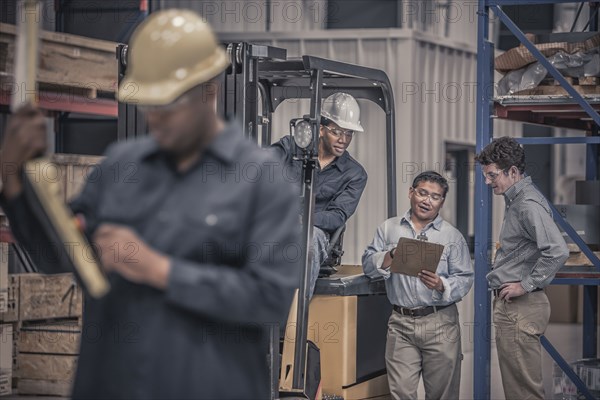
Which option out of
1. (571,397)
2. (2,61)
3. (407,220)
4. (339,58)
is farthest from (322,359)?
(339,58)

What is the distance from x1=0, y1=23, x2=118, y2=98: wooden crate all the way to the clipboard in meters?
4.11

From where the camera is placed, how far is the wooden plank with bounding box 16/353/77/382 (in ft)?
32.9

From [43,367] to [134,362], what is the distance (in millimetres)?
7427

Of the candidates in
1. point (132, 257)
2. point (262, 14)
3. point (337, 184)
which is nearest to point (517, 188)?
point (337, 184)

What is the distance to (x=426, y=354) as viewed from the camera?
816 centimetres

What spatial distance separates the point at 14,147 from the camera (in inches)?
119

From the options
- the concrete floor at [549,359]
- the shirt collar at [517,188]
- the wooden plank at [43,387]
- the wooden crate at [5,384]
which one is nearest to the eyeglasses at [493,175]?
the shirt collar at [517,188]

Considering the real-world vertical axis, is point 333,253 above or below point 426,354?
above

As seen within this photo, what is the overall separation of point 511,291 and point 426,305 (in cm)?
65

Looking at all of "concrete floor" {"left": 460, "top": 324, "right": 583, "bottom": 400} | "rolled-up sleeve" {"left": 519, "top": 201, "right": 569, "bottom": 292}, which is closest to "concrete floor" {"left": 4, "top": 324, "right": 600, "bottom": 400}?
"concrete floor" {"left": 460, "top": 324, "right": 583, "bottom": 400}

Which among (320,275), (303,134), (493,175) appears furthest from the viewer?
(320,275)

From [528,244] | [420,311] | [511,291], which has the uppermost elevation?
[528,244]

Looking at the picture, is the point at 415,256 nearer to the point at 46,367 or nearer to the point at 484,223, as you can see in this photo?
the point at 484,223

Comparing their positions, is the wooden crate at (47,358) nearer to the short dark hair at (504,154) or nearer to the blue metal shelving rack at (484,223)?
the blue metal shelving rack at (484,223)
